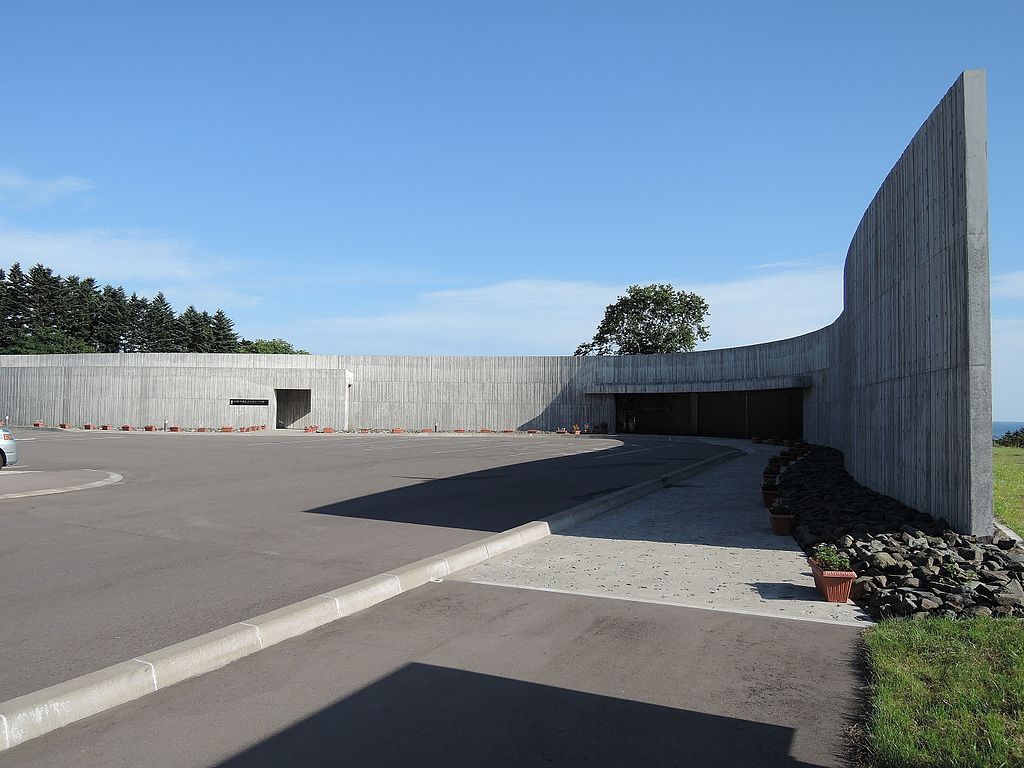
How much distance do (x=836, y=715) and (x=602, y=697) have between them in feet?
4.47

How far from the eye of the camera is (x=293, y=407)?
5006 centimetres

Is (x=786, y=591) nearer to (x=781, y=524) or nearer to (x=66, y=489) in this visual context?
(x=781, y=524)

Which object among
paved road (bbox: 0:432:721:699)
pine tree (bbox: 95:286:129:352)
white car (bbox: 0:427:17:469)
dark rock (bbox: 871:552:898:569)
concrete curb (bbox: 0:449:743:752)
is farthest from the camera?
pine tree (bbox: 95:286:129:352)

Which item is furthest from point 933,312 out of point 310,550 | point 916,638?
point 310,550

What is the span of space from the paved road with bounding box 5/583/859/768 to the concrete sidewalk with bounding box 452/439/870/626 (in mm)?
733

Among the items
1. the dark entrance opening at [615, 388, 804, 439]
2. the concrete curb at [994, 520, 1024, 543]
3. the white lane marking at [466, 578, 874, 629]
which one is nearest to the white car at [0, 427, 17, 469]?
the white lane marking at [466, 578, 874, 629]

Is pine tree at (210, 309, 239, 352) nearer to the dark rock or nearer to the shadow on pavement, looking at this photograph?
the shadow on pavement

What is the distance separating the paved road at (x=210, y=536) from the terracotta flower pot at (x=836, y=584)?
14.4 feet

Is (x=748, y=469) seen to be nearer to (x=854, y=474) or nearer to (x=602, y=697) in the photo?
(x=854, y=474)

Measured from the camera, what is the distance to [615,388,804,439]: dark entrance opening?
130 feet

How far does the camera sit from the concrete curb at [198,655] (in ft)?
13.7

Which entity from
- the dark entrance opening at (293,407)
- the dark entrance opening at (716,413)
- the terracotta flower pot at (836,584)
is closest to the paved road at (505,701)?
the terracotta flower pot at (836,584)

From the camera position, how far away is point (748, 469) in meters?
22.6

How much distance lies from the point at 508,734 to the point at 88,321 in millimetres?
92290
